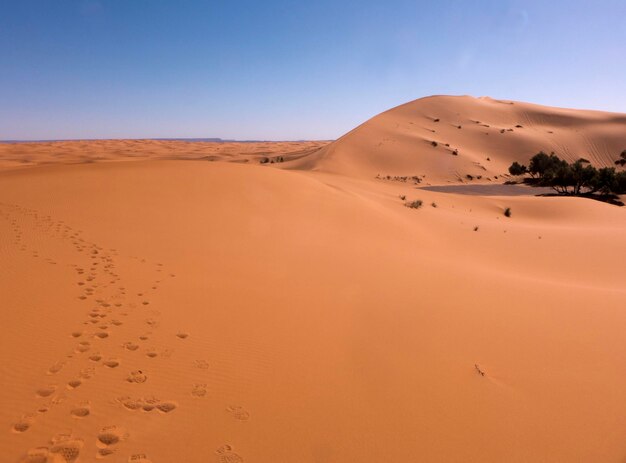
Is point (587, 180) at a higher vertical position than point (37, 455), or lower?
higher

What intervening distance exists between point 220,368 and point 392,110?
62.6 metres

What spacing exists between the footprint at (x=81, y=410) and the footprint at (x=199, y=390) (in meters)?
0.77

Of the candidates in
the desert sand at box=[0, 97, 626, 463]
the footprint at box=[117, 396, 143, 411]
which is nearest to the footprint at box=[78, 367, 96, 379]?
the desert sand at box=[0, 97, 626, 463]

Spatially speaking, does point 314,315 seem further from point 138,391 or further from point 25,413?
point 25,413

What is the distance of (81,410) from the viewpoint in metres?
2.75

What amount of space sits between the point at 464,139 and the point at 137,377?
54794mm

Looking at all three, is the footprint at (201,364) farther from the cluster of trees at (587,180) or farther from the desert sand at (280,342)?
the cluster of trees at (587,180)

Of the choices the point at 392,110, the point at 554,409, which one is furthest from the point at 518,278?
the point at 392,110

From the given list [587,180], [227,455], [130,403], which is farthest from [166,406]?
[587,180]

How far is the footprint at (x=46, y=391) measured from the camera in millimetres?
2871

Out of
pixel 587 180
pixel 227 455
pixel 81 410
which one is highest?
pixel 587 180

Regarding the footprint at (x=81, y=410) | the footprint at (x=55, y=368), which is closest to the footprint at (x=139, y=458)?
the footprint at (x=81, y=410)

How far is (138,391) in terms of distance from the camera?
303 cm

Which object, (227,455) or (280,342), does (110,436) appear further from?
(280,342)
